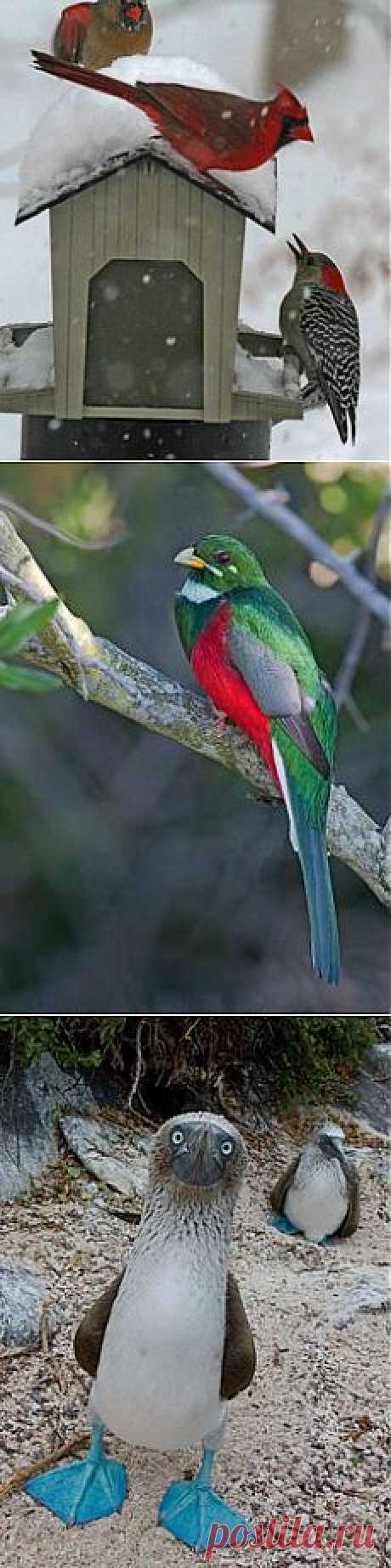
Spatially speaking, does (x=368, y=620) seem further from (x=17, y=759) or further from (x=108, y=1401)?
(x=108, y=1401)

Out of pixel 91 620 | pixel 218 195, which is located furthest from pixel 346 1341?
pixel 218 195

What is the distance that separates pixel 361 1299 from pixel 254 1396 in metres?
0.23

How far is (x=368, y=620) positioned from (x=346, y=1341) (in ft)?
2.64

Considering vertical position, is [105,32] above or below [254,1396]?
above

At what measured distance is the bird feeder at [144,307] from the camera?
140 centimetres

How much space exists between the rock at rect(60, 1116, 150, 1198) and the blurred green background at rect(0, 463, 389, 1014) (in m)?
0.37

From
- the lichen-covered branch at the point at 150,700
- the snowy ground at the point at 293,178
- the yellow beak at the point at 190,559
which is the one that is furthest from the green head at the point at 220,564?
the snowy ground at the point at 293,178

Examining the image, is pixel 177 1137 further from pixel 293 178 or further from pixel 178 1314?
pixel 293 178

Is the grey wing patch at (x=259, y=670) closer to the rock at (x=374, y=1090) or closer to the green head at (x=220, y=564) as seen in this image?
the green head at (x=220, y=564)

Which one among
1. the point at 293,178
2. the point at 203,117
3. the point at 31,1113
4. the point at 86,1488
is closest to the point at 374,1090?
the point at 31,1113

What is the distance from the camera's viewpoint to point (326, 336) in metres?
1.49

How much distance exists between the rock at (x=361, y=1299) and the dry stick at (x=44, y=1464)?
361mm

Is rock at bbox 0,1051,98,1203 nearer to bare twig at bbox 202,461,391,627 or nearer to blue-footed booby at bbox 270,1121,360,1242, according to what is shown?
blue-footed booby at bbox 270,1121,360,1242

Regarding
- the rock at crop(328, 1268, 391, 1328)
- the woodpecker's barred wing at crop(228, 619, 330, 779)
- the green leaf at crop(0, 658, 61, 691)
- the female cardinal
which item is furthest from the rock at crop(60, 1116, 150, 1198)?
the green leaf at crop(0, 658, 61, 691)
